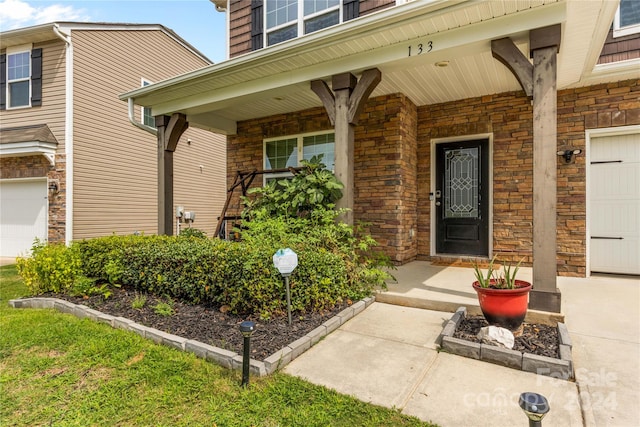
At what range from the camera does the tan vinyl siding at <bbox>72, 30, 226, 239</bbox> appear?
804 centimetres

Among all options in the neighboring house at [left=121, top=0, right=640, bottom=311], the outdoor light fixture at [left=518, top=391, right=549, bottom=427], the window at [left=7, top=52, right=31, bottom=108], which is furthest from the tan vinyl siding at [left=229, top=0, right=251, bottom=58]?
the outdoor light fixture at [left=518, top=391, right=549, bottom=427]

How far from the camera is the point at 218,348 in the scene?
8.30ft

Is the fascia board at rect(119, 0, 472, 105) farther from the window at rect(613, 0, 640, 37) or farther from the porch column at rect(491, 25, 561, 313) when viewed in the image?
the window at rect(613, 0, 640, 37)

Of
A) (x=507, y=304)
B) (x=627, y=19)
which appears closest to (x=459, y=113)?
(x=627, y=19)

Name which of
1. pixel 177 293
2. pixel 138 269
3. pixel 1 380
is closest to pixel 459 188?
pixel 177 293

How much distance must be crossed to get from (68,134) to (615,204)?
10.5 meters

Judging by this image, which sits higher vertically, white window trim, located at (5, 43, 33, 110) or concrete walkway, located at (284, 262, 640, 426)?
white window trim, located at (5, 43, 33, 110)

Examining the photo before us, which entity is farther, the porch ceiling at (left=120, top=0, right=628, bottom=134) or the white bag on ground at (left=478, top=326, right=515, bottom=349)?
the porch ceiling at (left=120, top=0, right=628, bottom=134)

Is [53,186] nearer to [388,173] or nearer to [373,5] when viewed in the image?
[388,173]

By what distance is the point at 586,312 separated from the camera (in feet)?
10.5

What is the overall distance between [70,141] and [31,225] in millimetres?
2419

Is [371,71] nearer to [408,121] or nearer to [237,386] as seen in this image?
[408,121]

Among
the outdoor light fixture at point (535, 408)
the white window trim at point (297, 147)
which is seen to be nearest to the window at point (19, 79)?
the white window trim at point (297, 147)

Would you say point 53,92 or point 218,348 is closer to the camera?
point 218,348
